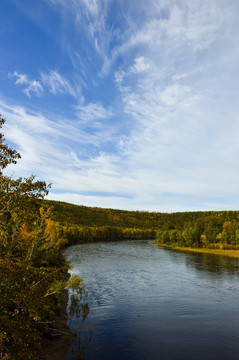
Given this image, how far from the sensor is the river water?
24.0 m

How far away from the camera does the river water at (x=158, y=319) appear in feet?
78.8

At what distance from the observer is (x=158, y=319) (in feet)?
106

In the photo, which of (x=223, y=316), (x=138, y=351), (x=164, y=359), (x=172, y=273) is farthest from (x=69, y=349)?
(x=172, y=273)

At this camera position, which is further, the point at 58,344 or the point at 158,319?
the point at 158,319

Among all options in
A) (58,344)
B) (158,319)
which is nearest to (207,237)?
(158,319)

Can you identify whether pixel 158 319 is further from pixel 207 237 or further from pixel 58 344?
pixel 207 237

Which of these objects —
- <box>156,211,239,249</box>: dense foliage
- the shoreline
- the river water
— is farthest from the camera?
<box>156,211,239,249</box>: dense foliage

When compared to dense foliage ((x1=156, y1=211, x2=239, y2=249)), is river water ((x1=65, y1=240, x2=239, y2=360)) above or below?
below

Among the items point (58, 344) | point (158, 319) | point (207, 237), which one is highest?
point (207, 237)

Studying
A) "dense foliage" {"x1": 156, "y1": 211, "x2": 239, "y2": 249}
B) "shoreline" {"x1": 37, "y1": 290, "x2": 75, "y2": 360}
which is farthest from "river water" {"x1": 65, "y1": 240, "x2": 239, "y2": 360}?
"dense foliage" {"x1": 156, "y1": 211, "x2": 239, "y2": 249}

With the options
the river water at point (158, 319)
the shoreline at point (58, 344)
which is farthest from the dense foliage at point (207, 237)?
the shoreline at point (58, 344)

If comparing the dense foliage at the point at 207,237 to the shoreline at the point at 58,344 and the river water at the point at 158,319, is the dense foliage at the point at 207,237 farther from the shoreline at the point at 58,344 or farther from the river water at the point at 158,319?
the shoreline at the point at 58,344

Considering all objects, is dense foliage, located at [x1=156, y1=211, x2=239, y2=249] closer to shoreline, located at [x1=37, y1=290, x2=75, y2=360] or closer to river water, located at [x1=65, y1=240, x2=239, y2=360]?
river water, located at [x1=65, y1=240, x2=239, y2=360]

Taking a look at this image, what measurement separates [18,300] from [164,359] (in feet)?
58.4
